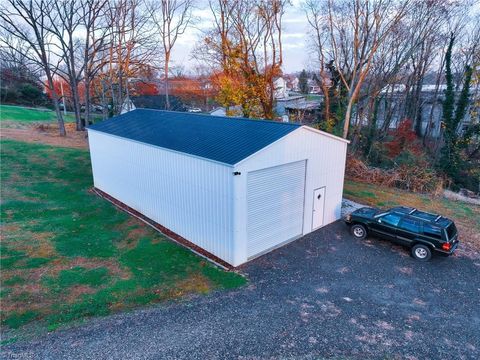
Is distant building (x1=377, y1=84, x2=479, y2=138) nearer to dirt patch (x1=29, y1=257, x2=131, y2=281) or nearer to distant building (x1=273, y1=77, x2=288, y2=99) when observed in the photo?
distant building (x1=273, y1=77, x2=288, y2=99)

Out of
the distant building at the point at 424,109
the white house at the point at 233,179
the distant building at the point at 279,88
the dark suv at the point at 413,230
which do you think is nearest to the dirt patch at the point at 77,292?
the white house at the point at 233,179

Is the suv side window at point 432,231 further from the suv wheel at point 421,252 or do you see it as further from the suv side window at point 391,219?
the suv side window at point 391,219

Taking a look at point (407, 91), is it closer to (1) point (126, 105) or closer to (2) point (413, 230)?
(2) point (413, 230)

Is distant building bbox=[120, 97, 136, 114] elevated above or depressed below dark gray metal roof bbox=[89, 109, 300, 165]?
above

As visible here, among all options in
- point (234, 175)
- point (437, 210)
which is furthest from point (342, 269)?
point (437, 210)

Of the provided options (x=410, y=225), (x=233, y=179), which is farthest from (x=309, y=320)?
(x=410, y=225)

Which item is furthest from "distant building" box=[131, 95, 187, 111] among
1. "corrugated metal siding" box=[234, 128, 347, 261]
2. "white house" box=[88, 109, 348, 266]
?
"corrugated metal siding" box=[234, 128, 347, 261]

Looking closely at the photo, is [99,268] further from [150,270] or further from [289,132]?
[289,132]
